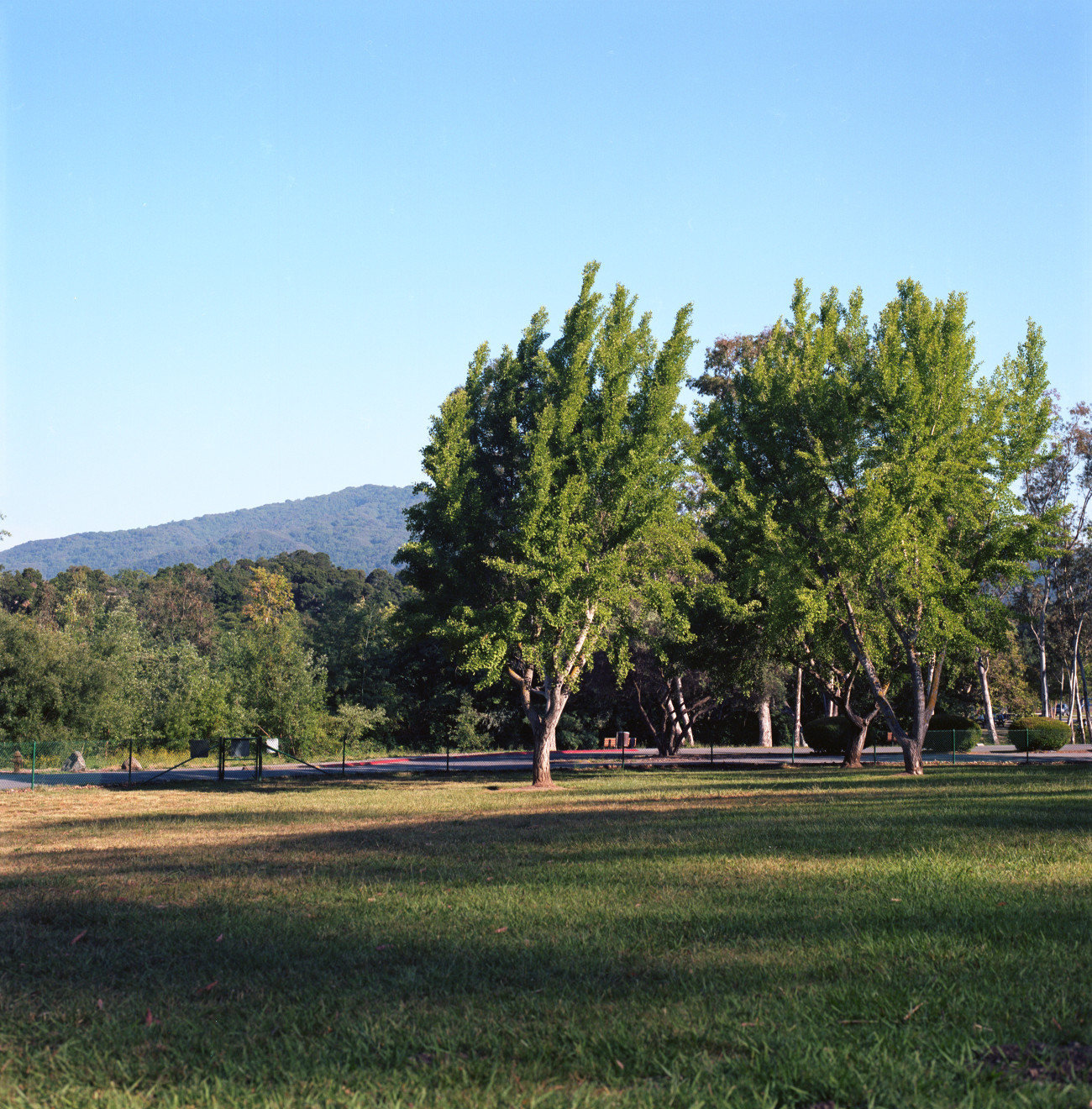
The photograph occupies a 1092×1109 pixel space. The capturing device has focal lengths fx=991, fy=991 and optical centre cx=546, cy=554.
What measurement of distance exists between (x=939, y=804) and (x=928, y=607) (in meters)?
10.9

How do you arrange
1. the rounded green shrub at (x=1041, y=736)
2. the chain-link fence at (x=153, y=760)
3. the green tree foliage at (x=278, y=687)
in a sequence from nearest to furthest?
the chain-link fence at (x=153, y=760)
the rounded green shrub at (x=1041, y=736)
the green tree foliage at (x=278, y=687)

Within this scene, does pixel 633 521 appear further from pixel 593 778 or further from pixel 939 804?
pixel 939 804

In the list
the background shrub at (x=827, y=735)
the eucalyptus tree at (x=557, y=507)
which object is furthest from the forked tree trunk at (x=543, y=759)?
the background shrub at (x=827, y=735)

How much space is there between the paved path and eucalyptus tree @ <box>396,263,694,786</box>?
30.2 ft

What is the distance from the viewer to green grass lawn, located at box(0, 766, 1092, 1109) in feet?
13.6

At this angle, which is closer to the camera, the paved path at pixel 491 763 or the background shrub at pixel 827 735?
the paved path at pixel 491 763

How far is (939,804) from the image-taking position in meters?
16.8

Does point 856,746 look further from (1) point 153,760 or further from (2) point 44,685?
(2) point 44,685

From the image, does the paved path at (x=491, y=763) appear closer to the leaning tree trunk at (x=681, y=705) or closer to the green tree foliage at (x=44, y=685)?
the leaning tree trunk at (x=681, y=705)

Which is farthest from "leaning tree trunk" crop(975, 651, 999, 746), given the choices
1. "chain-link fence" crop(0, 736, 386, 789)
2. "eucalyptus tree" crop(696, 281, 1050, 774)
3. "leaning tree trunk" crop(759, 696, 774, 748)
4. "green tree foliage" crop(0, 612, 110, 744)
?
"green tree foliage" crop(0, 612, 110, 744)

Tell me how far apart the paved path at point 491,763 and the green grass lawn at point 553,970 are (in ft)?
70.3

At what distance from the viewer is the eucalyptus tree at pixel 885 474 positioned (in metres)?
26.4

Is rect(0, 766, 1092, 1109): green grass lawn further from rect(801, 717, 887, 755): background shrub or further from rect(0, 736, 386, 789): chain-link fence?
rect(801, 717, 887, 755): background shrub

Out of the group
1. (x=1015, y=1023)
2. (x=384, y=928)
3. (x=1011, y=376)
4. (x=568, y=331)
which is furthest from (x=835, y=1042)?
(x=1011, y=376)
